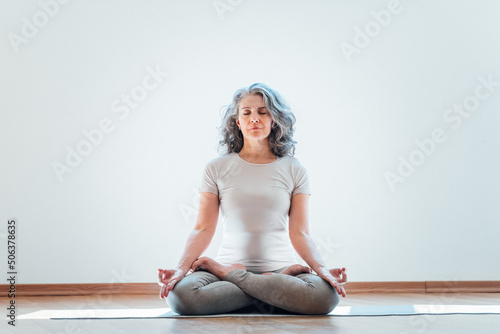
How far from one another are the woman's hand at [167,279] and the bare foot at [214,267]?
8 cm

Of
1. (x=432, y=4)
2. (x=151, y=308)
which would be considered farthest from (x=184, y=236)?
(x=432, y=4)

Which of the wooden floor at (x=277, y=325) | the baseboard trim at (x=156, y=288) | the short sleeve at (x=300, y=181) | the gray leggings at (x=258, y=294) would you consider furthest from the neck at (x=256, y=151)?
the baseboard trim at (x=156, y=288)

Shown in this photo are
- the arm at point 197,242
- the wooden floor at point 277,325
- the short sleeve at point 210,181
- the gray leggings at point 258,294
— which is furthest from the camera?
the short sleeve at point 210,181

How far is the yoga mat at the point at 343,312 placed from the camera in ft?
6.45

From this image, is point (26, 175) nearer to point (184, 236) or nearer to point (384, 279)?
point (184, 236)

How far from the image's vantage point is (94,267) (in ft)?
9.95

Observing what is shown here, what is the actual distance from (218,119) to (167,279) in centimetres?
131

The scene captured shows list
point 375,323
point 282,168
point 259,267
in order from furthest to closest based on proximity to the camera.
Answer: point 282,168, point 259,267, point 375,323

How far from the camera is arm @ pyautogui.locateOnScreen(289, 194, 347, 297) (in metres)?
2.07

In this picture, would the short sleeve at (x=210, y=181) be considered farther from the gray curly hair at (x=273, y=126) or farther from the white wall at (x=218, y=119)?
the white wall at (x=218, y=119)

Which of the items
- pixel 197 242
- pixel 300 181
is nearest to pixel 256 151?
pixel 300 181

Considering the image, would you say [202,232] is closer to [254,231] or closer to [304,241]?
[254,231]

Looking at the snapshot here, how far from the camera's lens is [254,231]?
90.4 inches

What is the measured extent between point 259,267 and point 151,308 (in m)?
0.50
